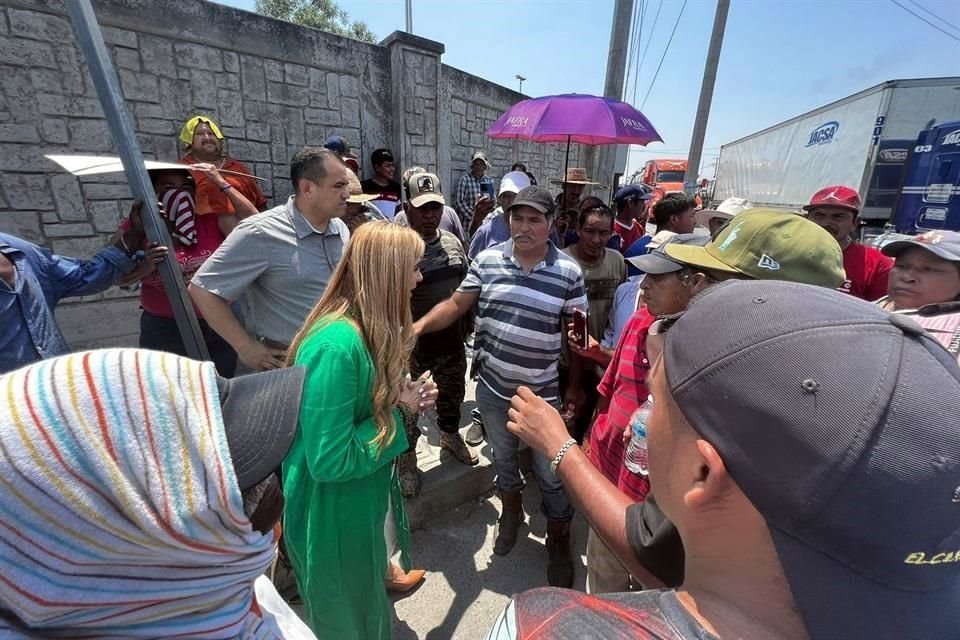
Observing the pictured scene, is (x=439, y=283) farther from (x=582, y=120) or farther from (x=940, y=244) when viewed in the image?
(x=582, y=120)

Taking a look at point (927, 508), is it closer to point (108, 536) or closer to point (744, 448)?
point (744, 448)

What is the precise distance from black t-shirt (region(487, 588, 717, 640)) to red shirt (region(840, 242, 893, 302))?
3.22 m

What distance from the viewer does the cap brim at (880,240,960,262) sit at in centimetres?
204

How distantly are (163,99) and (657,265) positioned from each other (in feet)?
15.5

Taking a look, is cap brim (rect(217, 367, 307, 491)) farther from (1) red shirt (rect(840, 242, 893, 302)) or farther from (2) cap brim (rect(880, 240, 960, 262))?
(1) red shirt (rect(840, 242, 893, 302))

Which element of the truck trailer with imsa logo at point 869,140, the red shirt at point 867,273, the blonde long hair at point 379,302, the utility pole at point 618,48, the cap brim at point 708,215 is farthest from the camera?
the truck trailer with imsa logo at point 869,140

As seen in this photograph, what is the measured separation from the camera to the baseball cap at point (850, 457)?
1.69ft

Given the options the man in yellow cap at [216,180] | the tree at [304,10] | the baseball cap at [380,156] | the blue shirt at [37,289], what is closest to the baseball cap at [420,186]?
the man in yellow cap at [216,180]

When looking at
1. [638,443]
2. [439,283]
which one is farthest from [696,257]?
[439,283]

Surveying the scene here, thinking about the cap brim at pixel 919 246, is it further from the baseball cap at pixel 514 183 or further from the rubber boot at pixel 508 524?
the baseball cap at pixel 514 183

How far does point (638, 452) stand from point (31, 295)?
9.23 ft

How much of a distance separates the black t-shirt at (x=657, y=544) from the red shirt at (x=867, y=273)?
2792 mm

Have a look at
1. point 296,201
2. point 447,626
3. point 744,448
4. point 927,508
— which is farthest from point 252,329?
point 927,508

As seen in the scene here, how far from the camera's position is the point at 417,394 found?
1786mm
